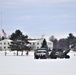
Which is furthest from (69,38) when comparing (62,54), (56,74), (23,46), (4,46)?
(56,74)

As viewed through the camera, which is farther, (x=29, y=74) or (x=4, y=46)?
(x=4, y=46)

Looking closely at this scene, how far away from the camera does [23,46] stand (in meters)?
97.7

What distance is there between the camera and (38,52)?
55781 millimetres

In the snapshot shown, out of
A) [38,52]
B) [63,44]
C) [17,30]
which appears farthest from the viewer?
[63,44]

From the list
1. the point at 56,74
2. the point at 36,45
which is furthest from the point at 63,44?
the point at 56,74

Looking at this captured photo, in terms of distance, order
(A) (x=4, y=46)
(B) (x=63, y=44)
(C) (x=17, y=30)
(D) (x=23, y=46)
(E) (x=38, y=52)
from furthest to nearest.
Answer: (B) (x=63, y=44), (A) (x=4, y=46), (C) (x=17, y=30), (D) (x=23, y=46), (E) (x=38, y=52)

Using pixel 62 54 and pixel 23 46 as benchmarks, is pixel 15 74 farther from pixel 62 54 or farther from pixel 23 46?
pixel 23 46

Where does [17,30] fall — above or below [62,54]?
above

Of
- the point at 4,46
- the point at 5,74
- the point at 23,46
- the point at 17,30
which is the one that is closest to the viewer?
the point at 5,74

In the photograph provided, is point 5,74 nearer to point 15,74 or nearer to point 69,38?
point 15,74

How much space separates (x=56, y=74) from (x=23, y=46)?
76.0m

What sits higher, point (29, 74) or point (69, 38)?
point (69, 38)

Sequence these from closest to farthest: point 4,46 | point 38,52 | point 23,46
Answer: point 38,52 < point 23,46 < point 4,46

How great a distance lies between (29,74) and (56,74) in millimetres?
1645
